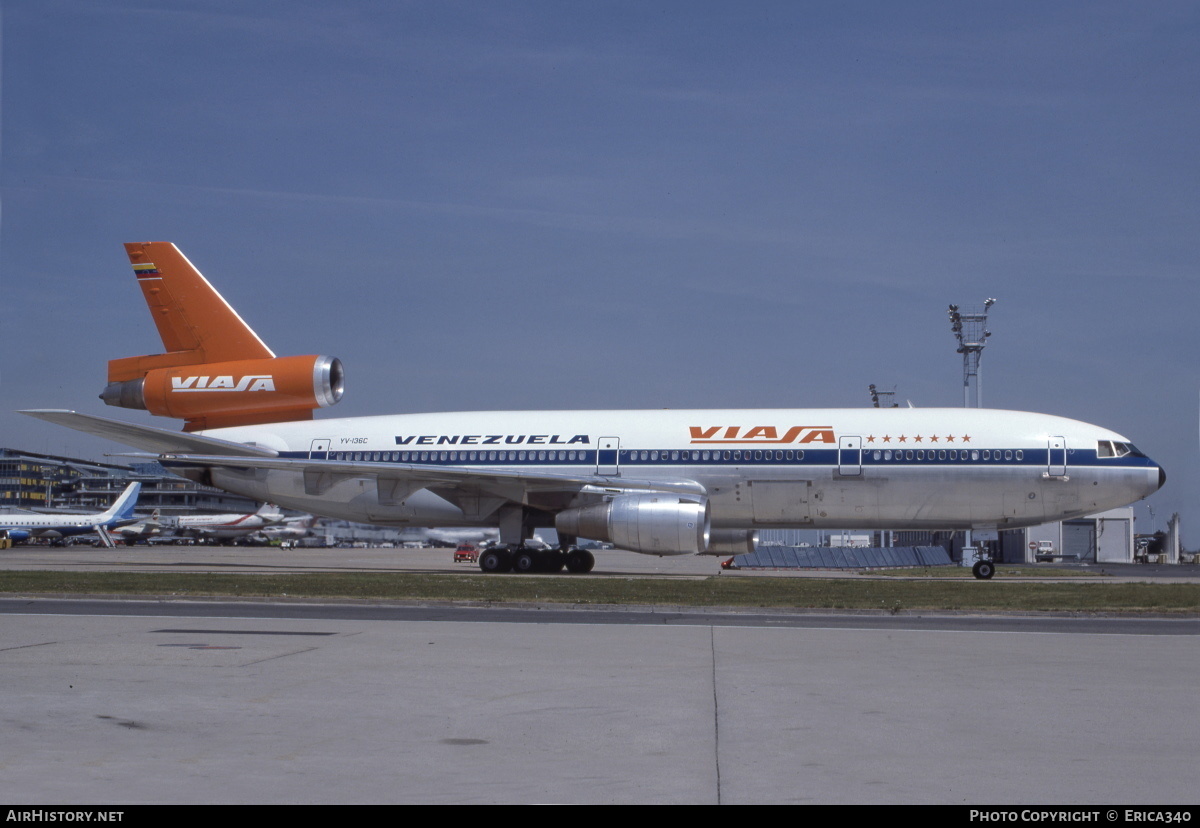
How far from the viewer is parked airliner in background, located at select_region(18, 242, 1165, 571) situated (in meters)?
25.8

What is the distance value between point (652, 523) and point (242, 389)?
12614 mm

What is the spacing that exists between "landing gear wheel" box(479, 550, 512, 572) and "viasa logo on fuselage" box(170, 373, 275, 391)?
314 inches

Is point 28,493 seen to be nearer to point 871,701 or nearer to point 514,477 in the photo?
point 514,477

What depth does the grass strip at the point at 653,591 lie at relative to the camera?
17000mm

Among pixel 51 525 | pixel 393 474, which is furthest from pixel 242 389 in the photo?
pixel 51 525

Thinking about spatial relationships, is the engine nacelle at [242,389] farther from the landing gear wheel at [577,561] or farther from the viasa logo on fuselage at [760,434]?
the viasa logo on fuselage at [760,434]

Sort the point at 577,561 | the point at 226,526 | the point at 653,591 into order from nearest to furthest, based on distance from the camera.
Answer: the point at 653,591
the point at 577,561
the point at 226,526

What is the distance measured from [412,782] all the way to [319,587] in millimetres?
14341

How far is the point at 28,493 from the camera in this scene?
480 feet

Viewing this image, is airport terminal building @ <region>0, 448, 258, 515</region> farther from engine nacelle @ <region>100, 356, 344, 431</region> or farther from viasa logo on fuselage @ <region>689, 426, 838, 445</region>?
viasa logo on fuselage @ <region>689, 426, 838, 445</region>

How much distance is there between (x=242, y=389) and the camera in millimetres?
30625

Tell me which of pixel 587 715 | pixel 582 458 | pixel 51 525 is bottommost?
pixel 51 525

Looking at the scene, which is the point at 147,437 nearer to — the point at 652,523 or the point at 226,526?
the point at 652,523

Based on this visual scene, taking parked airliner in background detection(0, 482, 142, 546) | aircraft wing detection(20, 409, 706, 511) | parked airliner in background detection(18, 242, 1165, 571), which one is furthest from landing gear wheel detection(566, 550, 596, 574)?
parked airliner in background detection(0, 482, 142, 546)
